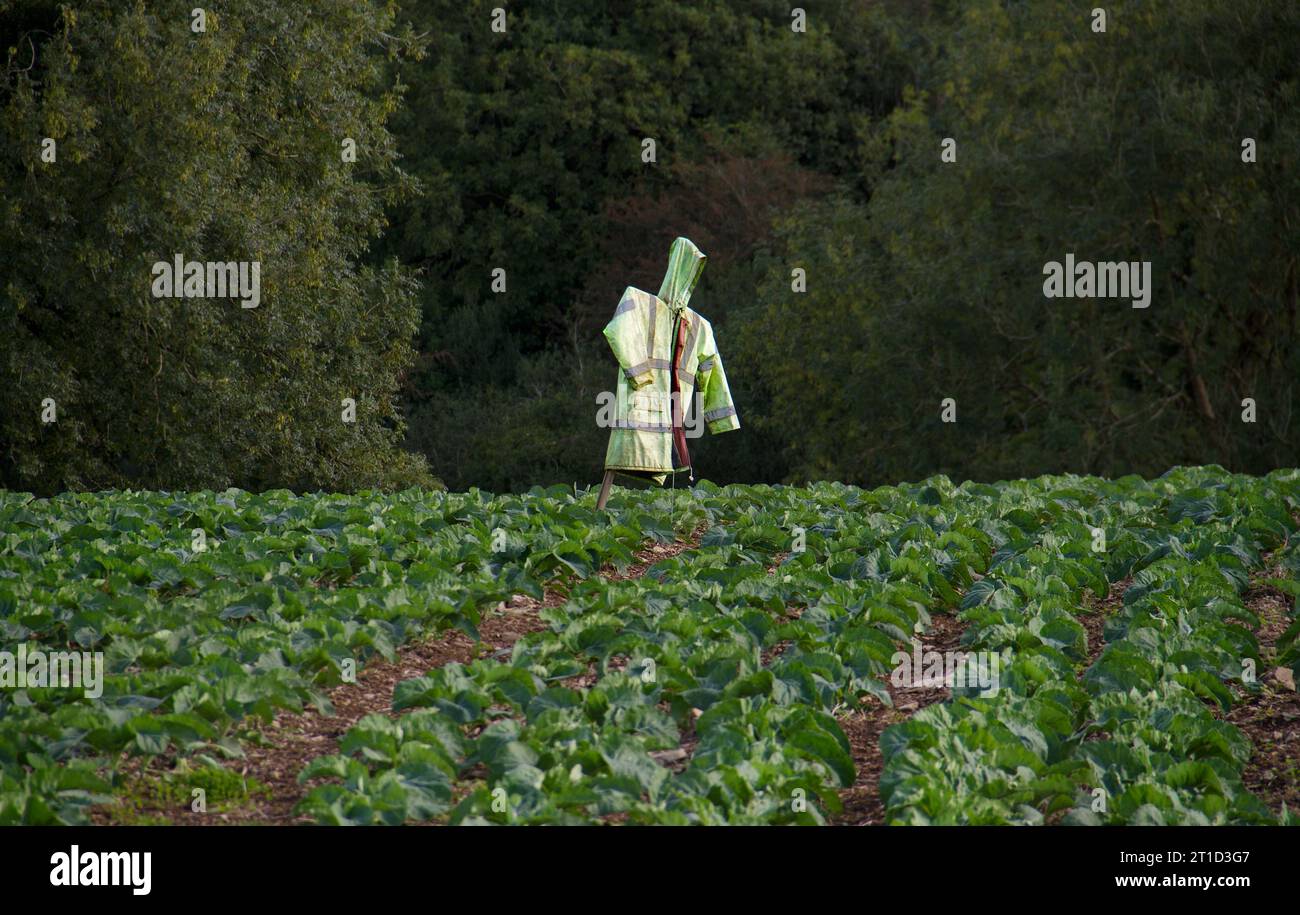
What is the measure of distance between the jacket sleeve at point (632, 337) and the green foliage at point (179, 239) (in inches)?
534

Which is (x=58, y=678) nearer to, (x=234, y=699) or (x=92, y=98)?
(x=234, y=699)

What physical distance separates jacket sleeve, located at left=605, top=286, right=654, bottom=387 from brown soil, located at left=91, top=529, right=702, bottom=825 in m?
3.34

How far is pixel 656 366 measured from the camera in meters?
12.6

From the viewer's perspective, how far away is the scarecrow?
12.5 metres

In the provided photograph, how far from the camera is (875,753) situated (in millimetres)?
6750

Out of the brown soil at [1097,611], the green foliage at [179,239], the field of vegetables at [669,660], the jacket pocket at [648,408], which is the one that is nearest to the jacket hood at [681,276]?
the jacket pocket at [648,408]

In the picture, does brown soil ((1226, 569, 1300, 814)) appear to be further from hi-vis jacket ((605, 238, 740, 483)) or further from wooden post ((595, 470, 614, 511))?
hi-vis jacket ((605, 238, 740, 483))

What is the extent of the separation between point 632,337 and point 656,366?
364 millimetres

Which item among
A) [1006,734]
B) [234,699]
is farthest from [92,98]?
[1006,734]

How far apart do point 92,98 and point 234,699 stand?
20168mm

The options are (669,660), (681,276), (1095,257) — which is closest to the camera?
(669,660)

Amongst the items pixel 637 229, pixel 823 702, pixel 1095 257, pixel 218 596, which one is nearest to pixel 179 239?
pixel 218 596

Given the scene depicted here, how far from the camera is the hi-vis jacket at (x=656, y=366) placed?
12.5 metres

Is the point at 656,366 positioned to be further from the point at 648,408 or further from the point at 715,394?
the point at 715,394
